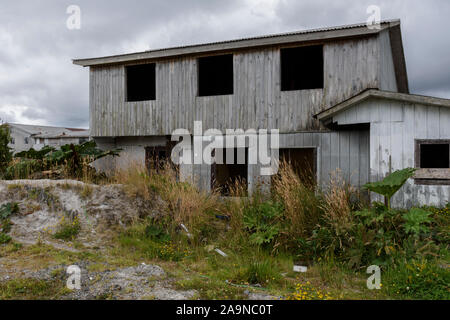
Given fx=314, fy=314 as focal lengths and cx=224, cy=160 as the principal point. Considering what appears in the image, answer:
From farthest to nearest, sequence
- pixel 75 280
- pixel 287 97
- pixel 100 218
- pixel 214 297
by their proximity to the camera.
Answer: pixel 287 97 → pixel 100 218 → pixel 75 280 → pixel 214 297

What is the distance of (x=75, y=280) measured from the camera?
4.27 meters

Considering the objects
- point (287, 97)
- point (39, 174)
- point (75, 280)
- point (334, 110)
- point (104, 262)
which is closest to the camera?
point (75, 280)

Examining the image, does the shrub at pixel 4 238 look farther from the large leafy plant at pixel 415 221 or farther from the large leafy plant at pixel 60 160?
the large leafy plant at pixel 415 221

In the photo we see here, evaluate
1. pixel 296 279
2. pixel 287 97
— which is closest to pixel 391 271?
pixel 296 279

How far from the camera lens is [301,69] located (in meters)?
13.4

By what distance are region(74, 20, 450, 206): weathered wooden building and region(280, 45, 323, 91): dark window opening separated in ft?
0.16

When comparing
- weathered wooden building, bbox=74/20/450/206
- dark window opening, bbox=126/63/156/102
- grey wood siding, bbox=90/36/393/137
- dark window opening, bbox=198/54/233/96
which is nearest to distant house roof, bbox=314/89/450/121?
weathered wooden building, bbox=74/20/450/206

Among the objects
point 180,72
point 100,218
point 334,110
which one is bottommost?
point 100,218

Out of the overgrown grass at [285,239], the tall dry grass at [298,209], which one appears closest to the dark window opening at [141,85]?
the overgrown grass at [285,239]

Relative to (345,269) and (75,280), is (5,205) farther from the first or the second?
(345,269)

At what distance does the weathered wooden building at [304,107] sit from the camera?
294 inches

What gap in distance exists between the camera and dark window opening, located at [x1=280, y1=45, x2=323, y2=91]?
12590 millimetres

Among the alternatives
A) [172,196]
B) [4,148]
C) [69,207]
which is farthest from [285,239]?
[4,148]
